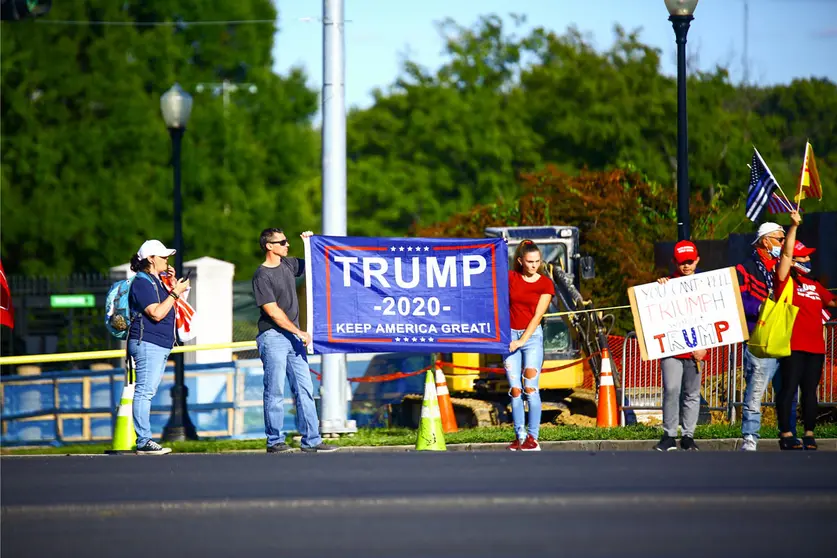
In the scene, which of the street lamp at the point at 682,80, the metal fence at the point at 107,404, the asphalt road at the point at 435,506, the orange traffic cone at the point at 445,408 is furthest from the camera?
the metal fence at the point at 107,404

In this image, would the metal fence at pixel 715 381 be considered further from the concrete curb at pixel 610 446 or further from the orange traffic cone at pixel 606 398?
the concrete curb at pixel 610 446

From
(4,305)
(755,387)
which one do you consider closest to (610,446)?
(755,387)

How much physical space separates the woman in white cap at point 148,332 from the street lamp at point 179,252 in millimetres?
6422

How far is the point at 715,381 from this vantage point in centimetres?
1655

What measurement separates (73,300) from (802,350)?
1882 centimetres

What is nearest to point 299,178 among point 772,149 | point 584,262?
point 772,149

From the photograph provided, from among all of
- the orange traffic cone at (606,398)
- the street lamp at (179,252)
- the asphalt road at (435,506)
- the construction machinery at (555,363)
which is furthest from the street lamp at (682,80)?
the street lamp at (179,252)

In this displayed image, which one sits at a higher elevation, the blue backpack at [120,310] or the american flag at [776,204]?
the american flag at [776,204]

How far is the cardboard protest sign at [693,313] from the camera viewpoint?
13.1m

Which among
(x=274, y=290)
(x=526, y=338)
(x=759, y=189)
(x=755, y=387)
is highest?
(x=759, y=189)

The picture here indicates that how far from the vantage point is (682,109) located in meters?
16.8

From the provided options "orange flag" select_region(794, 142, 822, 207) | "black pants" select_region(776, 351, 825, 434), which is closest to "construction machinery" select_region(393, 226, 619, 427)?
"orange flag" select_region(794, 142, 822, 207)

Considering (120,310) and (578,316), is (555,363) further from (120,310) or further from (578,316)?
(120,310)

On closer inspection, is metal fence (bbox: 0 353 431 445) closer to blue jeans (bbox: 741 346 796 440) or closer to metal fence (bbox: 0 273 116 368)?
metal fence (bbox: 0 273 116 368)
